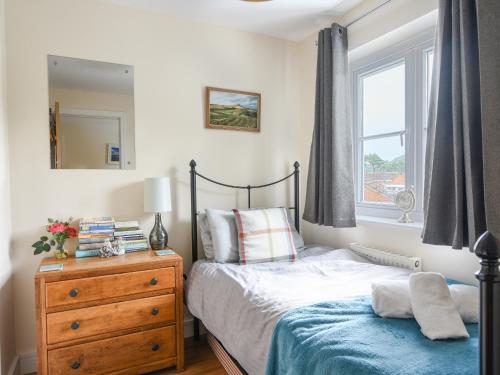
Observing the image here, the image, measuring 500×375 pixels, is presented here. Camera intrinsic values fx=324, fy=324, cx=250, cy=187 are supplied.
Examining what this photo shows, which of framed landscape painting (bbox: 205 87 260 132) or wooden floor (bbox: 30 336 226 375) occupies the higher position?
framed landscape painting (bbox: 205 87 260 132)

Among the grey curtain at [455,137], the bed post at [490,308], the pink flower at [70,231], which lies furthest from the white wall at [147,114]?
the bed post at [490,308]

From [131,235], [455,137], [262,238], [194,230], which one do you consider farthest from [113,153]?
[455,137]

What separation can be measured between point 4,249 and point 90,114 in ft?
3.29

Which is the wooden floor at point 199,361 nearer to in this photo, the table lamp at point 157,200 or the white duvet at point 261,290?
the white duvet at point 261,290

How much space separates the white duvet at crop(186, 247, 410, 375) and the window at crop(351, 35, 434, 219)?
541 millimetres

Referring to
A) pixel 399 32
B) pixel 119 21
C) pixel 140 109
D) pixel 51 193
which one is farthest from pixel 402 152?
pixel 51 193

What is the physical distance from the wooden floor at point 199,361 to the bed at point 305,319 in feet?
0.48

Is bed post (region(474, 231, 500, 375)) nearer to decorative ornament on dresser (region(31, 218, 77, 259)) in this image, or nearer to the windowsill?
the windowsill

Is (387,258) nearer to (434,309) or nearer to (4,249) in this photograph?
(434,309)

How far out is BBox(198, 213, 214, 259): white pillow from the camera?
2.32m

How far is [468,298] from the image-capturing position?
1225 millimetres

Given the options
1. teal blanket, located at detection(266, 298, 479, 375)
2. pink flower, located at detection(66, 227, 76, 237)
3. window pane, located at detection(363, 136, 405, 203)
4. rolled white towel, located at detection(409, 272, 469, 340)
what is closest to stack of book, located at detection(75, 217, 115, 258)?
pink flower, located at detection(66, 227, 76, 237)

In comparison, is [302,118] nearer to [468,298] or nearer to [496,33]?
[496,33]

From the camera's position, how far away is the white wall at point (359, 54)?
1.79 meters
